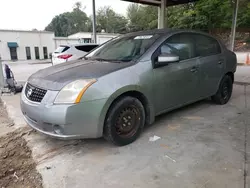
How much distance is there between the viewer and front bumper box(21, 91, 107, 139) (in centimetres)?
221

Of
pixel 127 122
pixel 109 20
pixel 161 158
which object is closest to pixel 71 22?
pixel 109 20

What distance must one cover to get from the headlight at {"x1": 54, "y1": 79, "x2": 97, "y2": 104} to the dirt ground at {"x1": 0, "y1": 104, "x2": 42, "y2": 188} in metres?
0.83

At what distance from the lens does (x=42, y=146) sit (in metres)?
2.77

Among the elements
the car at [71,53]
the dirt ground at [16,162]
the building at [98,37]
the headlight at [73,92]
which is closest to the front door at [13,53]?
the building at [98,37]

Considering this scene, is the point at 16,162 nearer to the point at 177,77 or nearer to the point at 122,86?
the point at 122,86

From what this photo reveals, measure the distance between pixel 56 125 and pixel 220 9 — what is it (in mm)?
26467

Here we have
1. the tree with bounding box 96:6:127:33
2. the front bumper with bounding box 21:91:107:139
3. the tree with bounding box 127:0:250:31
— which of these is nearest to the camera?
the front bumper with bounding box 21:91:107:139

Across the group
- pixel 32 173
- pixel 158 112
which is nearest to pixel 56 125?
pixel 32 173

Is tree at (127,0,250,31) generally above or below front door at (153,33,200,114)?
above

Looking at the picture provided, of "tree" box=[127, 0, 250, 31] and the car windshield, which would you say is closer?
the car windshield

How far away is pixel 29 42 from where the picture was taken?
2597 cm

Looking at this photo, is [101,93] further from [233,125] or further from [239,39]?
[239,39]

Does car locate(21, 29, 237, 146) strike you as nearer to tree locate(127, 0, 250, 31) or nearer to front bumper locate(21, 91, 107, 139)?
front bumper locate(21, 91, 107, 139)

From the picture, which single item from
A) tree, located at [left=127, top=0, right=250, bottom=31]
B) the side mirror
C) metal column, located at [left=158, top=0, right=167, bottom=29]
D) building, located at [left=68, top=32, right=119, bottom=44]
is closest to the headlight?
the side mirror
